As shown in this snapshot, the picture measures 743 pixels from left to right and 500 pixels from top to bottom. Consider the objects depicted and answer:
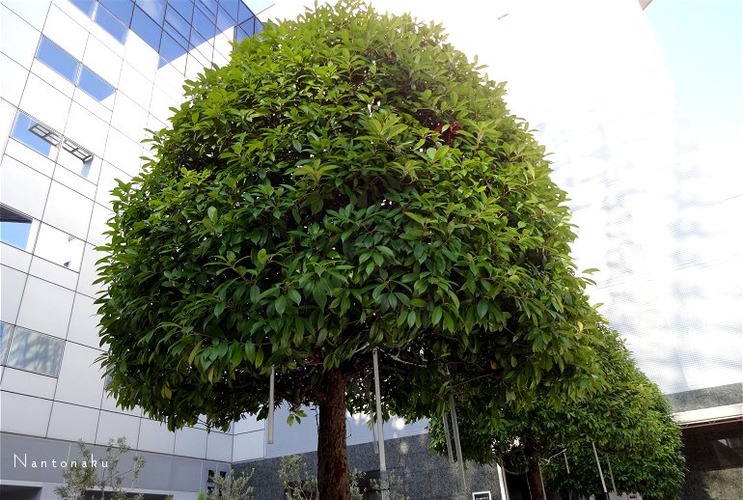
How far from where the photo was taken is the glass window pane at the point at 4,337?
13492 mm

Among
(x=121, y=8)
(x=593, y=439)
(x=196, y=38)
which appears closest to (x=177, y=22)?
(x=196, y=38)

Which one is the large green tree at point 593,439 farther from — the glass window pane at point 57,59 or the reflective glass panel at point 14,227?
the glass window pane at point 57,59

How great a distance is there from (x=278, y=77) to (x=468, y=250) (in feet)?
8.07

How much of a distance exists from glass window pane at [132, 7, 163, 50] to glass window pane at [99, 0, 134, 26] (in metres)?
0.22

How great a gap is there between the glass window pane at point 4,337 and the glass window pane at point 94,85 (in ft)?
26.3

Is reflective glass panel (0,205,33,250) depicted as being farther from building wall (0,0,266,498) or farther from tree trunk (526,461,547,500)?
tree trunk (526,461,547,500)

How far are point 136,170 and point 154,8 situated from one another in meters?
6.91

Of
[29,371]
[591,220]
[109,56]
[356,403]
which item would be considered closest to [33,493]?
[29,371]

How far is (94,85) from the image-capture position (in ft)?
57.7

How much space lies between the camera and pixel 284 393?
5492mm

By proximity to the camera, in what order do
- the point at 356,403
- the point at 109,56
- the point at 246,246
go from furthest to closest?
the point at 109,56 → the point at 356,403 → the point at 246,246

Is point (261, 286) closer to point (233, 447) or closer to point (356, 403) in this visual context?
point (356, 403)

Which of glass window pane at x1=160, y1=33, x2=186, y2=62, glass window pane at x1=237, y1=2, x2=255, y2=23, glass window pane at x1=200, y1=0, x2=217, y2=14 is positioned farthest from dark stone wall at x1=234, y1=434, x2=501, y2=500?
glass window pane at x1=237, y1=2, x2=255, y2=23

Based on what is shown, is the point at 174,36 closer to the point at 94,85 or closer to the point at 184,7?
the point at 184,7
